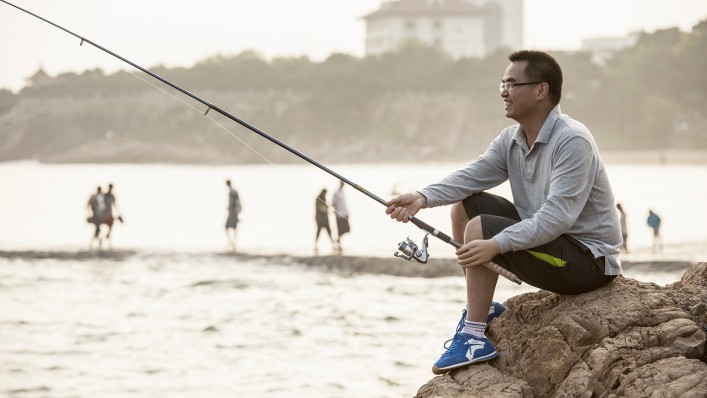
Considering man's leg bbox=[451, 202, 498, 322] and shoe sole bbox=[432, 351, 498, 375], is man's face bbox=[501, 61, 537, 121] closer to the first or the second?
man's leg bbox=[451, 202, 498, 322]

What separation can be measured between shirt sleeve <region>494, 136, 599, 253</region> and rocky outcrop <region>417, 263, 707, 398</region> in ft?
1.33

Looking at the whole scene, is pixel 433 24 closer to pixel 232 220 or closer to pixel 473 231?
pixel 232 220

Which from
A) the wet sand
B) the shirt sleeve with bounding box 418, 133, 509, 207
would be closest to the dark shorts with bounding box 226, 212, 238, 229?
the wet sand

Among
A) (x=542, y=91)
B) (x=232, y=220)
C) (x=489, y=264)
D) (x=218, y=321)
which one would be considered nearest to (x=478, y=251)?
(x=489, y=264)

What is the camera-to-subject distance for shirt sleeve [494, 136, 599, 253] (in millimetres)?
4281

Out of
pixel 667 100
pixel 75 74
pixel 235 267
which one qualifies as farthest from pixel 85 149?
pixel 235 267

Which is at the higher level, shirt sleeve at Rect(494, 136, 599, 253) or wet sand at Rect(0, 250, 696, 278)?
shirt sleeve at Rect(494, 136, 599, 253)

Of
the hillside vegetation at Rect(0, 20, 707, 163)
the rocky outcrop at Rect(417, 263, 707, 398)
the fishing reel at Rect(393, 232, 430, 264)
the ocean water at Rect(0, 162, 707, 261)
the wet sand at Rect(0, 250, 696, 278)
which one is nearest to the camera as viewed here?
the rocky outcrop at Rect(417, 263, 707, 398)

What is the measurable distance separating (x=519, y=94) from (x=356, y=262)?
17617 mm

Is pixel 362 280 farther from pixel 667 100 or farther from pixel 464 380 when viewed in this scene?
pixel 667 100

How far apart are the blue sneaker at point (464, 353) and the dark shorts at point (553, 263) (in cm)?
32

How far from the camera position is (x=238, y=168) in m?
109

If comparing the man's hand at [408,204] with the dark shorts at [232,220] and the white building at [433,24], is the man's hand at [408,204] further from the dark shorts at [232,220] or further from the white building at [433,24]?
Answer: the white building at [433,24]

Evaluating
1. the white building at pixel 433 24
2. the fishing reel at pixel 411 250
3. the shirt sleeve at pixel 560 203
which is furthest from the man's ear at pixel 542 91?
the white building at pixel 433 24
